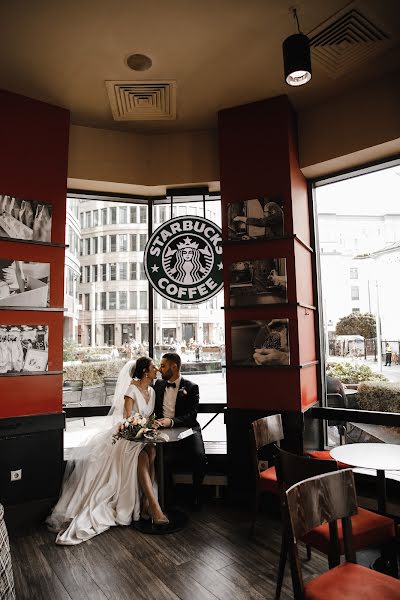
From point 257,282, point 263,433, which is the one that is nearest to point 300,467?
point 263,433

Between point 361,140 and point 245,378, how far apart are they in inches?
87.2

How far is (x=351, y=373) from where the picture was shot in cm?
378

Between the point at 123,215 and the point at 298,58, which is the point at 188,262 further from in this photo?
the point at 298,58

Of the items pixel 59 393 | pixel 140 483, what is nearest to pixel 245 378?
pixel 140 483

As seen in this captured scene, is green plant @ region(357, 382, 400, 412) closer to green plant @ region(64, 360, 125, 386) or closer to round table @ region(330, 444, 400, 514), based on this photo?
round table @ region(330, 444, 400, 514)

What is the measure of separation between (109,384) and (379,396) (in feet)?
8.07

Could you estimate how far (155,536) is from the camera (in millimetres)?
3102

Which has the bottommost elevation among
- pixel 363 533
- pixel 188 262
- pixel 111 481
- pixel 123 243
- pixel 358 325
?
pixel 111 481

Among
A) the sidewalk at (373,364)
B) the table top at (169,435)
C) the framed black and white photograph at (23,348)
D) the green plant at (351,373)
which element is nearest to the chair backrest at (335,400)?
the green plant at (351,373)

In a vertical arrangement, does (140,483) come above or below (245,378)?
below

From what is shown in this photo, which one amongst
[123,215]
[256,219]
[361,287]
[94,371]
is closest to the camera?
[256,219]

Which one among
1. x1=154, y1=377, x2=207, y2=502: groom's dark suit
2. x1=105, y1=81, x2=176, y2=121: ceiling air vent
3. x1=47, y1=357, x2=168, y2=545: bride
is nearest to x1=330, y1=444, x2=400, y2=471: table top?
x1=154, y1=377, x2=207, y2=502: groom's dark suit

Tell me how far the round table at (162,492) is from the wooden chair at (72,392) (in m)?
0.98

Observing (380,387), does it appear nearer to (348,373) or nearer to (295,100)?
(348,373)
